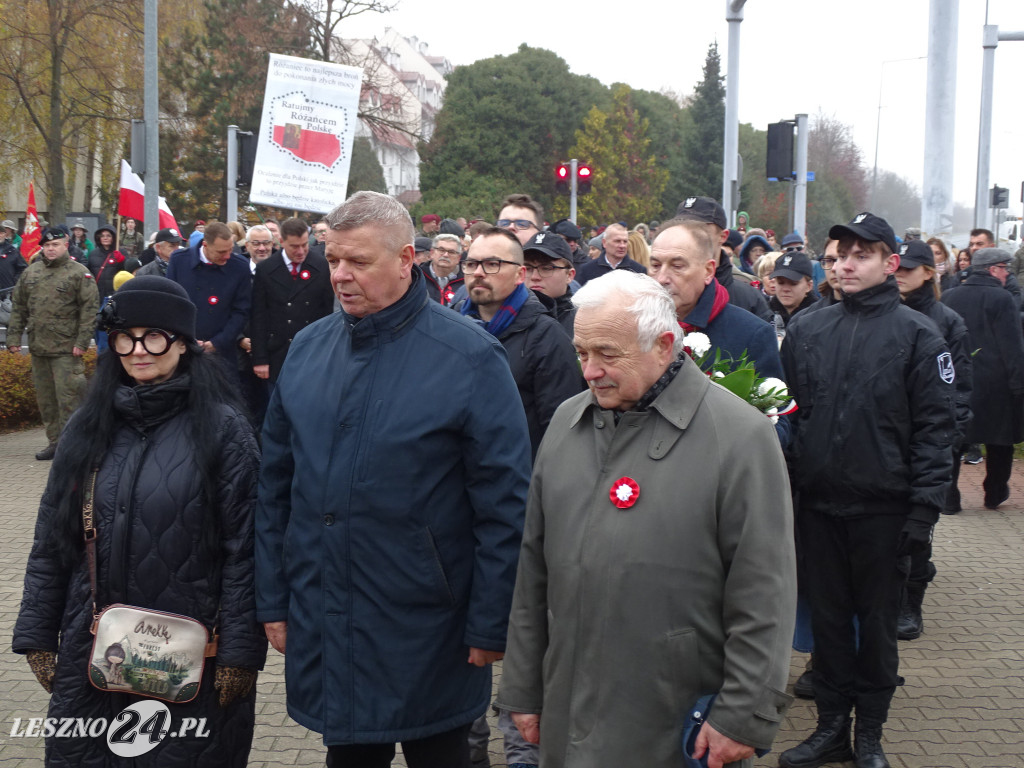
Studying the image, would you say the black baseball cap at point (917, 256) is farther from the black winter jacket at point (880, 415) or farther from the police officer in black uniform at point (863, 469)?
the black winter jacket at point (880, 415)

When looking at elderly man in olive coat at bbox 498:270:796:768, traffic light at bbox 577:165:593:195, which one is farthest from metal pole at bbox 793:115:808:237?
elderly man in olive coat at bbox 498:270:796:768

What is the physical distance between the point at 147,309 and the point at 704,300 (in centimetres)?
216

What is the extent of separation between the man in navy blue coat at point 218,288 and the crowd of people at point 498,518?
612cm

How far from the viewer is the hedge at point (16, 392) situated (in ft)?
43.1

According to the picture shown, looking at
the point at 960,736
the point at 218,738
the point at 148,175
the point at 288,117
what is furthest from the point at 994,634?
the point at 148,175

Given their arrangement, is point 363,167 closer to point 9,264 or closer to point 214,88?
point 214,88

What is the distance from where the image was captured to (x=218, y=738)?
3.46 metres

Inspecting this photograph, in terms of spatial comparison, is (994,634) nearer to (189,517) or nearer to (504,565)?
(504,565)

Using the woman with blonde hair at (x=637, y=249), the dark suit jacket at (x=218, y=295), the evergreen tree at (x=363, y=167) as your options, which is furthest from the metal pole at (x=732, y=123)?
the evergreen tree at (x=363, y=167)

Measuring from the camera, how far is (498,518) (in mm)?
3270

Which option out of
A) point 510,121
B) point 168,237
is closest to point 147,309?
point 168,237

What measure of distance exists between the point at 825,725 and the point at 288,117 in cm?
976

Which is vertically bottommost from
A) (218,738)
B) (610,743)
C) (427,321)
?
(218,738)

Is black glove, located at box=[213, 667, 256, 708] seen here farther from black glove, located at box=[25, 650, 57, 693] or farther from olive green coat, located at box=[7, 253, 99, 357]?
olive green coat, located at box=[7, 253, 99, 357]
